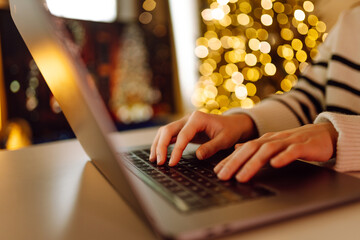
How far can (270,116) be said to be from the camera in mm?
833

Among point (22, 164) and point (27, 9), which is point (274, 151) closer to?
point (27, 9)

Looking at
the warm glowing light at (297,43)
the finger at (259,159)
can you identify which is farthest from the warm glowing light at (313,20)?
the finger at (259,159)

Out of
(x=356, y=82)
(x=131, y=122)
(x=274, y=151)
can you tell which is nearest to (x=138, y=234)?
(x=274, y=151)

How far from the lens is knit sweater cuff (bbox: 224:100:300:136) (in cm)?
79

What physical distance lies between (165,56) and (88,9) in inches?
32.8

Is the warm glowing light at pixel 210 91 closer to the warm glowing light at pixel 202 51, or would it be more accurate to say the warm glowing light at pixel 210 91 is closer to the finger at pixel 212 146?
the warm glowing light at pixel 202 51

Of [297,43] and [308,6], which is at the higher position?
[308,6]

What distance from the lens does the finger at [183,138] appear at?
0.57 m

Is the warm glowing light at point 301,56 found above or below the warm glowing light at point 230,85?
above

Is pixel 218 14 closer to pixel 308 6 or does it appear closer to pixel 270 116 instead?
pixel 308 6

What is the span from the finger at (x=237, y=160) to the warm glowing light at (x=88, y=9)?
2.59 metres

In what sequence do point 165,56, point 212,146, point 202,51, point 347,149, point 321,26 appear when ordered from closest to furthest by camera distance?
1. point 347,149
2. point 212,146
3. point 321,26
4. point 202,51
5. point 165,56

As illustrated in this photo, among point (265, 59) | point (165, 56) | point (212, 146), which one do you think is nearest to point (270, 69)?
point (265, 59)

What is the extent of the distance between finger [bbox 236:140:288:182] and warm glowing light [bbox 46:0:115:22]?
260 cm
